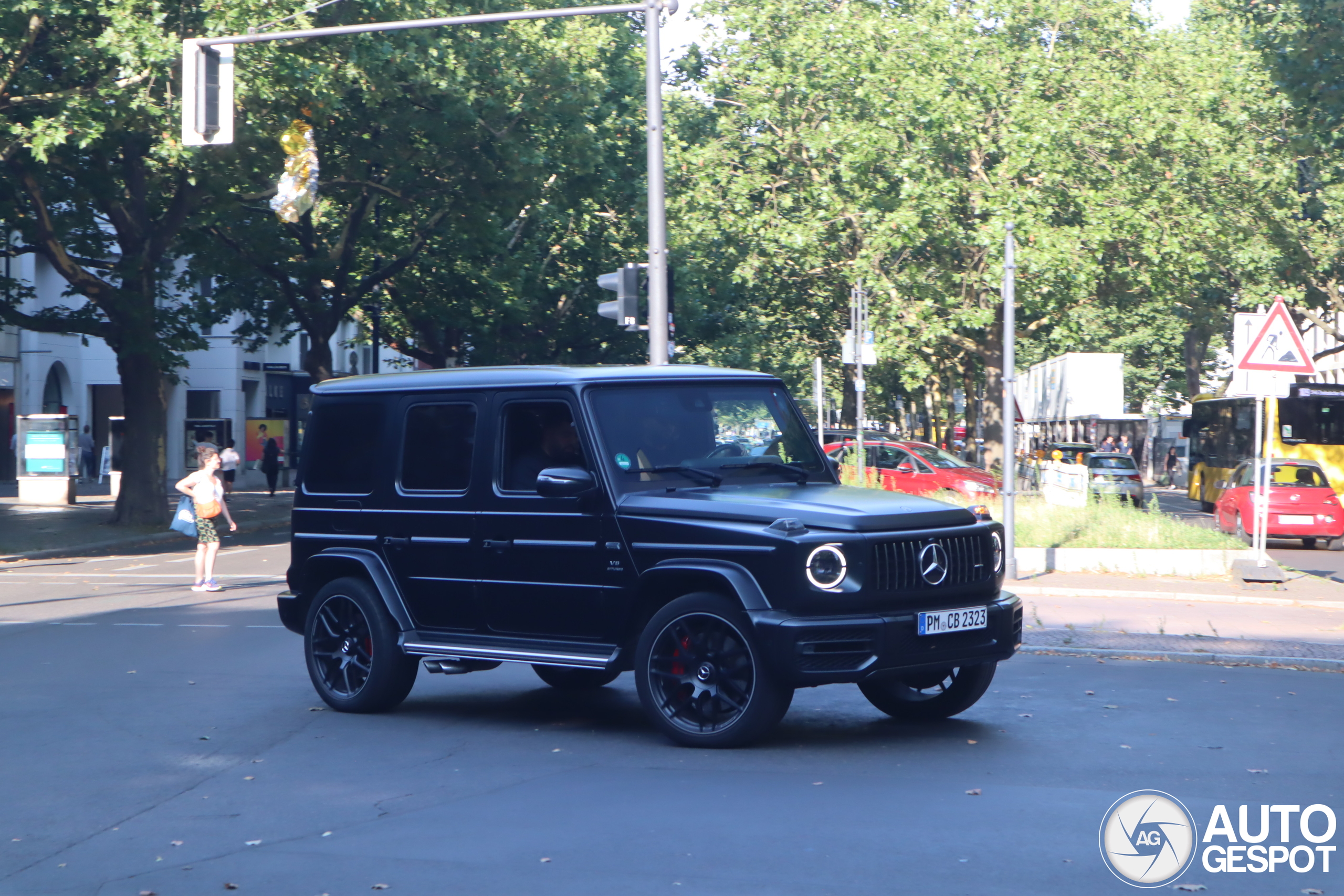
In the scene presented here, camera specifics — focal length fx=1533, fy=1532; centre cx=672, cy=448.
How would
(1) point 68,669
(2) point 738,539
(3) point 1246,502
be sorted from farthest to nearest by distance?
(3) point 1246,502, (1) point 68,669, (2) point 738,539

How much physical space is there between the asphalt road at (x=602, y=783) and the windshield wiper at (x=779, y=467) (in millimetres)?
1376

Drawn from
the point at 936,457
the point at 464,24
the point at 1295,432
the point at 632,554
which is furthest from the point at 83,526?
the point at 1295,432

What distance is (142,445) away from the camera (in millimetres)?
28078

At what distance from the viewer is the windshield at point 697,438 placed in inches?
323

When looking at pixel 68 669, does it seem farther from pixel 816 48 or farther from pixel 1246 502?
pixel 816 48

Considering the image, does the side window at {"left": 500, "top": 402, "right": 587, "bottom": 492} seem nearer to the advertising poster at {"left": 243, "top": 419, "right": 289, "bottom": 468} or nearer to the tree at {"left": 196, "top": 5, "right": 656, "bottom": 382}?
the tree at {"left": 196, "top": 5, "right": 656, "bottom": 382}

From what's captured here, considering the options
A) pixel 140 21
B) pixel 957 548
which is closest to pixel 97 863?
pixel 957 548

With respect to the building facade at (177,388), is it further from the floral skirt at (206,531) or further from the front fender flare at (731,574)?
the front fender flare at (731,574)

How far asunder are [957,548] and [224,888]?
13.3 feet

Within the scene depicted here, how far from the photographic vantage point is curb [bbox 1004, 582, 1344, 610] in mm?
15438

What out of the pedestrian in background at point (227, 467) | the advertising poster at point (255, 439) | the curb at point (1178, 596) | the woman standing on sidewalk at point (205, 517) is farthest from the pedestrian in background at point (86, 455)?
the curb at point (1178, 596)

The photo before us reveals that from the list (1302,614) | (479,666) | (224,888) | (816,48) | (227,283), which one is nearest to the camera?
(224,888)

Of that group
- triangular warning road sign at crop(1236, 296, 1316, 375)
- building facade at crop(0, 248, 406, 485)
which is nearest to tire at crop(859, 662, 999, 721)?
triangular warning road sign at crop(1236, 296, 1316, 375)

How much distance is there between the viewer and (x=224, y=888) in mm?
5316
